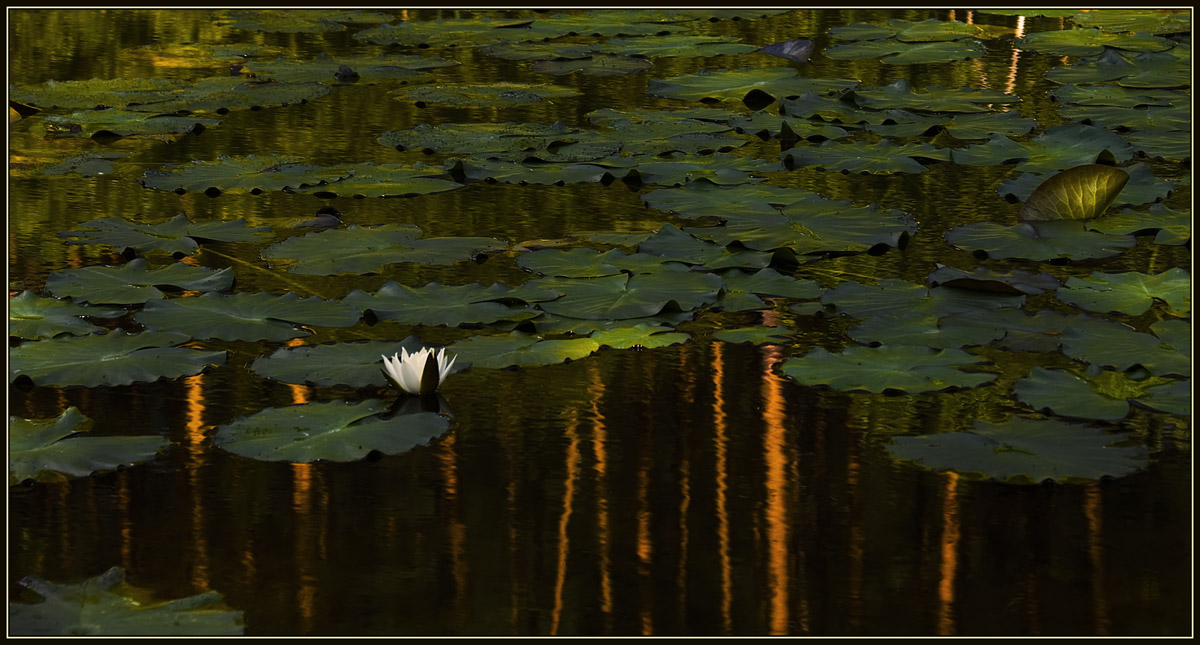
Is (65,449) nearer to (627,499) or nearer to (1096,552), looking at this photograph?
(627,499)

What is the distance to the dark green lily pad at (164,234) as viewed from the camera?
3865mm

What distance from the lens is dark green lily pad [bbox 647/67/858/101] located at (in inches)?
225

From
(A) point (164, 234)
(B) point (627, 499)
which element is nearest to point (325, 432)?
(B) point (627, 499)

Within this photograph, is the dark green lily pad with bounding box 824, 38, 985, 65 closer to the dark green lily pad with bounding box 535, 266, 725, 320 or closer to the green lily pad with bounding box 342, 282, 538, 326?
the dark green lily pad with bounding box 535, 266, 725, 320

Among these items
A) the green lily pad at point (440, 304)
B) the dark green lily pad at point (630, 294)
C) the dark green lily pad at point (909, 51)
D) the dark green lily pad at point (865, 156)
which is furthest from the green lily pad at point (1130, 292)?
the dark green lily pad at point (909, 51)

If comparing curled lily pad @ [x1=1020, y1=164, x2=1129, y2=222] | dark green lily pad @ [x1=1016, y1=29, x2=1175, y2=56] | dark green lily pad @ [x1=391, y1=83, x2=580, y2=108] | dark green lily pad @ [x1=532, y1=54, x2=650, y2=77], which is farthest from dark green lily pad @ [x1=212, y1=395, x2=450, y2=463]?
dark green lily pad @ [x1=1016, y1=29, x2=1175, y2=56]

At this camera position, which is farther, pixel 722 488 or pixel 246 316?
pixel 246 316

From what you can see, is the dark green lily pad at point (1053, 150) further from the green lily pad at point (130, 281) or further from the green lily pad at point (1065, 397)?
the green lily pad at point (130, 281)

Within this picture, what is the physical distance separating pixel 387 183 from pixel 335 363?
162 centimetres

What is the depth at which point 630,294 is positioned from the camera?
3.35 m

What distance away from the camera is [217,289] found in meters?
3.48

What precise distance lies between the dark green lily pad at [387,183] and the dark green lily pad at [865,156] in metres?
1.18

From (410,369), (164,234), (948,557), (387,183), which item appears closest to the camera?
(948,557)

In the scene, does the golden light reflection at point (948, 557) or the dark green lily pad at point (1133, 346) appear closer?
the golden light reflection at point (948, 557)
